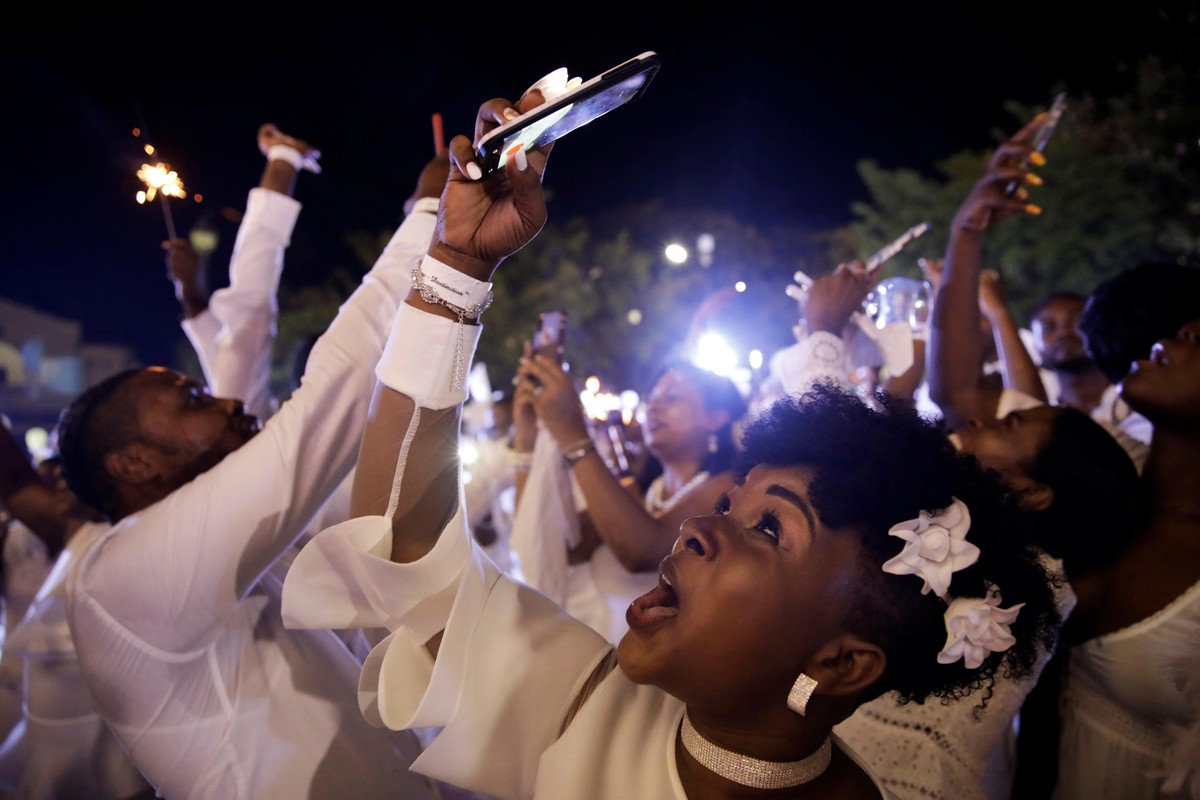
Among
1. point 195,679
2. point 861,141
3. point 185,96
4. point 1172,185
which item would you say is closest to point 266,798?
point 195,679

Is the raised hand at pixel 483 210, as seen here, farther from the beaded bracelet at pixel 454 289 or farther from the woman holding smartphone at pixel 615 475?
the woman holding smartphone at pixel 615 475

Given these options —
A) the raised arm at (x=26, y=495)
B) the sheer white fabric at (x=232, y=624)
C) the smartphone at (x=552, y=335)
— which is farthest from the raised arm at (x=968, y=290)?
the raised arm at (x=26, y=495)

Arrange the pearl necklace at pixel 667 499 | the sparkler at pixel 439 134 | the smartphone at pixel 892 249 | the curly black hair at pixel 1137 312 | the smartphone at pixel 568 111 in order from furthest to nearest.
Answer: the pearl necklace at pixel 667 499, the smartphone at pixel 892 249, the curly black hair at pixel 1137 312, the sparkler at pixel 439 134, the smartphone at pixel 568 111

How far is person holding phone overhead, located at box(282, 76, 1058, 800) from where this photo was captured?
153 cm

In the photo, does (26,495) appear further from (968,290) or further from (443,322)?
(968,290)

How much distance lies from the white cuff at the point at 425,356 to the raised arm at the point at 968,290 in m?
2.39

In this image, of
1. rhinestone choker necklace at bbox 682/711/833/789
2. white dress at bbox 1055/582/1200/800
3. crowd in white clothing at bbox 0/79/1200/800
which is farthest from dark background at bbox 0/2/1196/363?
white dress at bbox 1055/582/1200/800

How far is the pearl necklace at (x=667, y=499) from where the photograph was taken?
3.60m

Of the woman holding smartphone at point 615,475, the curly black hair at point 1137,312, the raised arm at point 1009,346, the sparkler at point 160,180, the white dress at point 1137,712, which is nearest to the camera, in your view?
the white dress at point 1137,712

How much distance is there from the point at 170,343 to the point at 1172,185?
30486 mm

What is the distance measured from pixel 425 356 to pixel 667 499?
265 cm

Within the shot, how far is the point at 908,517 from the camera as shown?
1584 millimetres

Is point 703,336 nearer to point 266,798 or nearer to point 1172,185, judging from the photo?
point 266,798

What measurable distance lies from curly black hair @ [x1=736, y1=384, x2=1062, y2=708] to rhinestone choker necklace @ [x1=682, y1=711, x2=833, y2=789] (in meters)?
0.20
